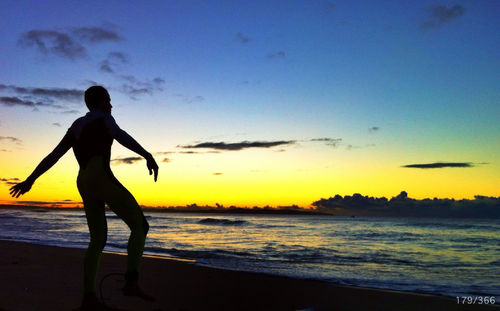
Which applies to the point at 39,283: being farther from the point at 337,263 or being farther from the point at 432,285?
the point at 337,263

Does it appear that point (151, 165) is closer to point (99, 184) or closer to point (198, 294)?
point (99, 184)

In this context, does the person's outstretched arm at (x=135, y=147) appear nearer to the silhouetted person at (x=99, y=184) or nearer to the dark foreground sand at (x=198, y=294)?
the silhouetted person at (x=99, y=184)

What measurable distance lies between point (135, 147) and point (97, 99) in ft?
2.16

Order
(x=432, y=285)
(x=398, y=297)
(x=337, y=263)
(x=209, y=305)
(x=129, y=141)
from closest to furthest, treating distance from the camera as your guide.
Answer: (x=129, y=141) → (x=209, y=305) → (x=398, y=297) → (x=432, y=285) → (x=337, y=263)

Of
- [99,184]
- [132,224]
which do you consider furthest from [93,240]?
[99,184]

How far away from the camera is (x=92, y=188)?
3.04 m

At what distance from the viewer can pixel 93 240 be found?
3215mm

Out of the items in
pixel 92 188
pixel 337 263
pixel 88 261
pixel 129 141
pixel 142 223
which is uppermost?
pixel 129 141

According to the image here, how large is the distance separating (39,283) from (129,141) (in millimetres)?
3428

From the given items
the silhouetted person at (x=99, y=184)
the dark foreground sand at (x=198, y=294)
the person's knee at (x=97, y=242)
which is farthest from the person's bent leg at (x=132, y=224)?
the dark foreground sand at (x=198, y=294)

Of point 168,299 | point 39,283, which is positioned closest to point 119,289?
point 168,299

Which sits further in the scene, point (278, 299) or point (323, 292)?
point (323, 292)

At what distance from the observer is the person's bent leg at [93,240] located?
3.14 m

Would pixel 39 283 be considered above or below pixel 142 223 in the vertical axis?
below
